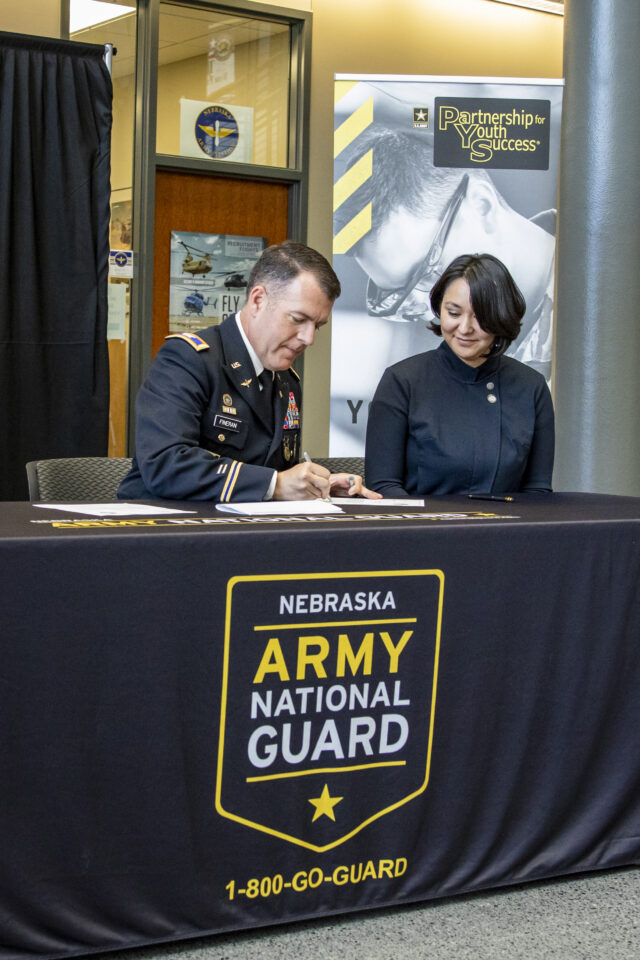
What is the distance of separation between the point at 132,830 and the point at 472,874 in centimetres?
64

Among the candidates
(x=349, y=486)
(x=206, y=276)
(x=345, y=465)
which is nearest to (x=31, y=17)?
(x=206, y=276)

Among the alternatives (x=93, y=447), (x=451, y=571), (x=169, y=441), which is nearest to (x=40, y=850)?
(x=451, y=571)

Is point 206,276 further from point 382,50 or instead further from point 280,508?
point 280,508

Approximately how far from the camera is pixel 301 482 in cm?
223

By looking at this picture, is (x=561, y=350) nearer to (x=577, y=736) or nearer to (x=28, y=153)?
(x=28, y=153)

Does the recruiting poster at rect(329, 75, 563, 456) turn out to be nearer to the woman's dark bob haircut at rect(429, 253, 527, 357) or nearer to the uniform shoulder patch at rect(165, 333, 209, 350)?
the woman's dark bob haircut at rect(429, 253, 527, 357)

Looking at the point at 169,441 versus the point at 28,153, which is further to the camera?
the point at 28,153

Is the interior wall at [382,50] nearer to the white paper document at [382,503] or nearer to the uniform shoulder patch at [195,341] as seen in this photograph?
the uniform shoulder patch at [195,341]

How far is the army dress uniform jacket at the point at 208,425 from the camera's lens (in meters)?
2.18

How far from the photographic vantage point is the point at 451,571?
5.79 ft

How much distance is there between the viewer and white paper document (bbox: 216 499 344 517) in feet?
6.08

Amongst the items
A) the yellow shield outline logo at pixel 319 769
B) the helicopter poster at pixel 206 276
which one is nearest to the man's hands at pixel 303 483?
the yellow shield outline logo at pixel 319 769

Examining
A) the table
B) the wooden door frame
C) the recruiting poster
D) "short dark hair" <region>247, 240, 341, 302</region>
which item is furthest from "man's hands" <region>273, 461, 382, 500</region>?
the wooden door frame

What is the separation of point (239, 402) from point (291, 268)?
0.33m
